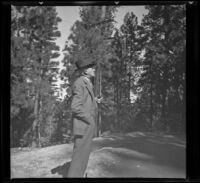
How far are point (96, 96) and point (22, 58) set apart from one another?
1346 mm

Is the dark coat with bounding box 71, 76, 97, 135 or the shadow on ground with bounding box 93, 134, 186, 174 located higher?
the dark coat with bounding box 71, 76, 97, 135

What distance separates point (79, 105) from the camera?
3922mm

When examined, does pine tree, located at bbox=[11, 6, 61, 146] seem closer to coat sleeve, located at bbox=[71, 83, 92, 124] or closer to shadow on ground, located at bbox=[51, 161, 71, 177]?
shadow on ground, located at bbox=[51, 161, 71, 177]

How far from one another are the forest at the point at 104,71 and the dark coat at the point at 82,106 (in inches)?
14.0

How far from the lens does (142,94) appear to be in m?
4.52

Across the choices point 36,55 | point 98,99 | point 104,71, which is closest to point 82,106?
point 98,99

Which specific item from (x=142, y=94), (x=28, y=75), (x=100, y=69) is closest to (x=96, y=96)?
(x=100, y=69)

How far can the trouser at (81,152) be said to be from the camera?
158 inches

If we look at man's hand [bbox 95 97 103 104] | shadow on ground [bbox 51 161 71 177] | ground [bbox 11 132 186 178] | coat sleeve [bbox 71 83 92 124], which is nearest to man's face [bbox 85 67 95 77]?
coat sleeve [bbox 71 83 92 124]

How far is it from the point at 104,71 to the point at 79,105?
2.80ft

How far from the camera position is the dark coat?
12.9 ft
